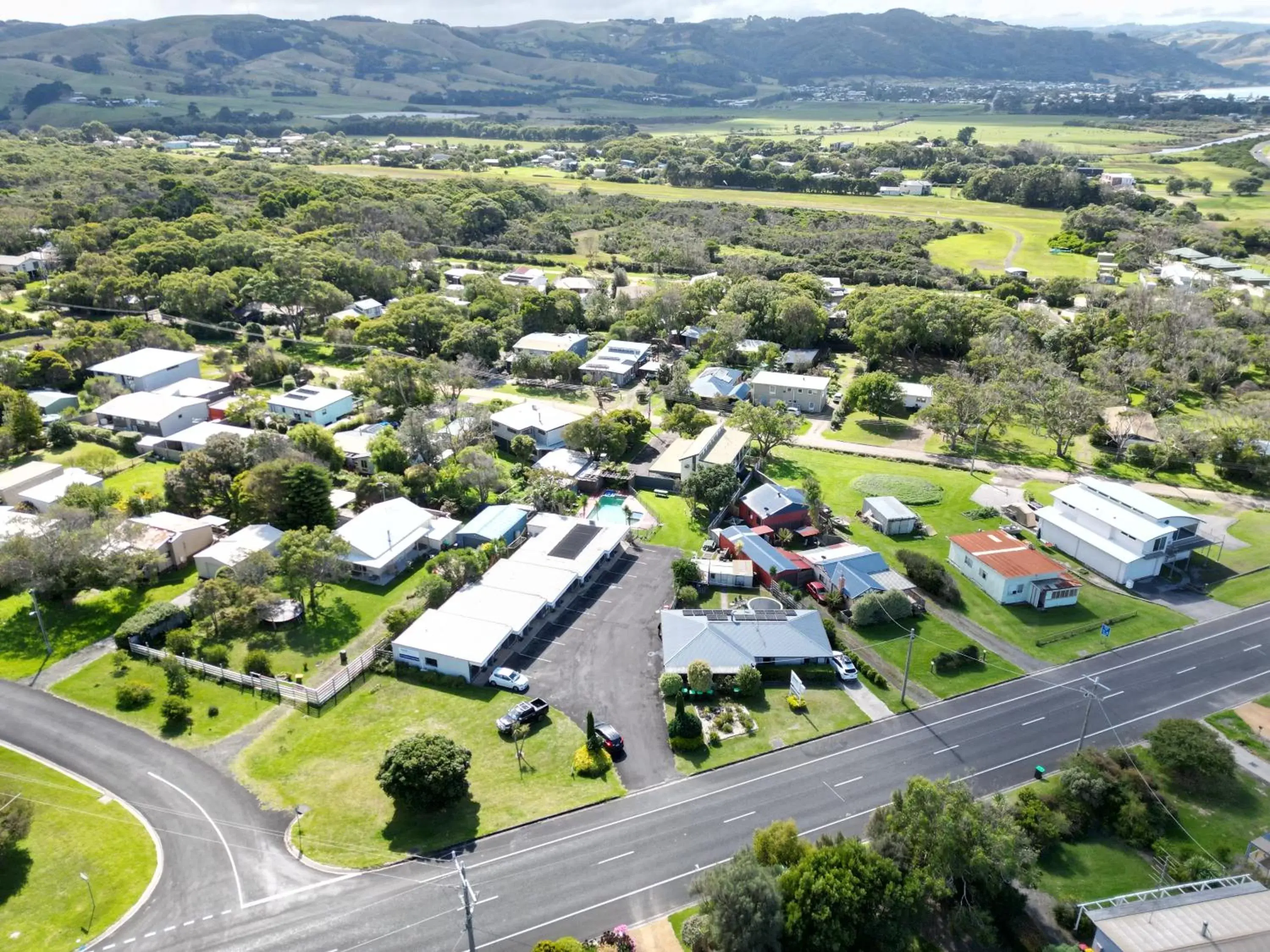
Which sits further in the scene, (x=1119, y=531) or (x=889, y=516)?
(x=889, y=516)

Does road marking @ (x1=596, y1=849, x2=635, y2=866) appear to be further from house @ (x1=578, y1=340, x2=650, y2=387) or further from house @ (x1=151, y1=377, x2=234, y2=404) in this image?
house @ (x1=151, y1=377, x2=234, y2=404)

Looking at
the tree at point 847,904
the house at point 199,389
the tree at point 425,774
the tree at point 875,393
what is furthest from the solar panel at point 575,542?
the house at point 199,389

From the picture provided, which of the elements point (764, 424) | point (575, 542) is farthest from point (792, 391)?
point (575, 542)

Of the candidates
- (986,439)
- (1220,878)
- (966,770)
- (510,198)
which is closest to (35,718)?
(966,770)

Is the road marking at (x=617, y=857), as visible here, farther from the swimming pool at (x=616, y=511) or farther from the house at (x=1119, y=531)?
the house at (x=1119, y=531)

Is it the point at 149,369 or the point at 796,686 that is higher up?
the point at 149,369

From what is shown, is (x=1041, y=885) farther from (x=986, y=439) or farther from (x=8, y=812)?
(x=986, y=439)

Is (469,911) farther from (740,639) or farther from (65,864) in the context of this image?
(740,639)

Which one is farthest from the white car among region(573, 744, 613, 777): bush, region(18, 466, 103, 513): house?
region(18, 466, 103, 513): house
